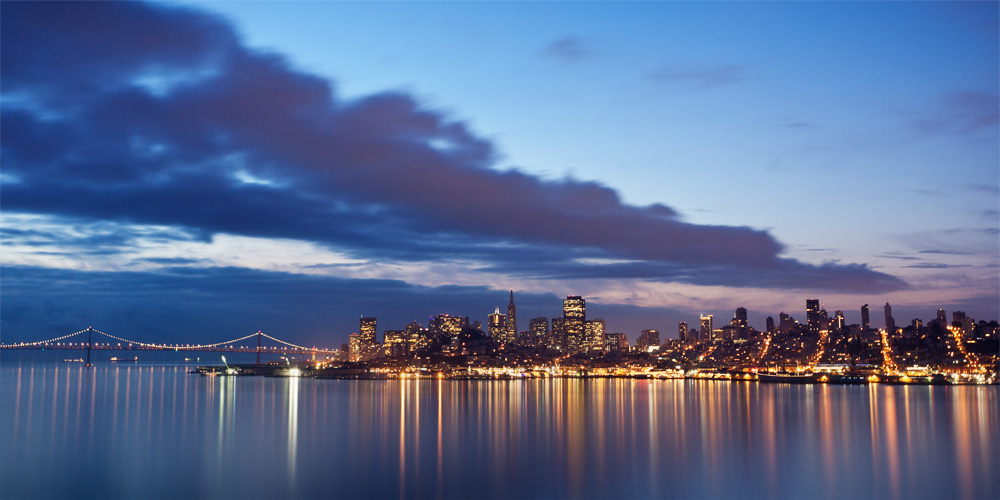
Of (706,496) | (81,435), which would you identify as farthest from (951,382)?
(81,435)

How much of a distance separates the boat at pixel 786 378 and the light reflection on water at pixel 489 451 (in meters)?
77.9

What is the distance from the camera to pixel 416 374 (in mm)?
177375

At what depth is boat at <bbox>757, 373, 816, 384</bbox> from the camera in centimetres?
15418

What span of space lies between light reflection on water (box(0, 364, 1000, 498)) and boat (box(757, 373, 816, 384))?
77.9m

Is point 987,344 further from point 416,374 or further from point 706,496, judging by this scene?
point 706,496

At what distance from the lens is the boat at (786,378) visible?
15418cm

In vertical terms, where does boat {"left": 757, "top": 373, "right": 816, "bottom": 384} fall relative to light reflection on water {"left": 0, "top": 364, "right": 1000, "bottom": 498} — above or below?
below

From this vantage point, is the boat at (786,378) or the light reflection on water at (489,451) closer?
the light reflection on water at (489,451)

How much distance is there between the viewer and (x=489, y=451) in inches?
1753

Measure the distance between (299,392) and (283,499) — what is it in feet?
239

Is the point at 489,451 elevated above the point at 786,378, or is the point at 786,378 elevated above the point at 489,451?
the point at 489,451

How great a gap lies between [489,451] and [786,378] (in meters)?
132

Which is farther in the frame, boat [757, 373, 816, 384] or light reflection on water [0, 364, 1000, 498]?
boat [757, 373, 816, 384]

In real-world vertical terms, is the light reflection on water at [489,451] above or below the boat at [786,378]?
above
